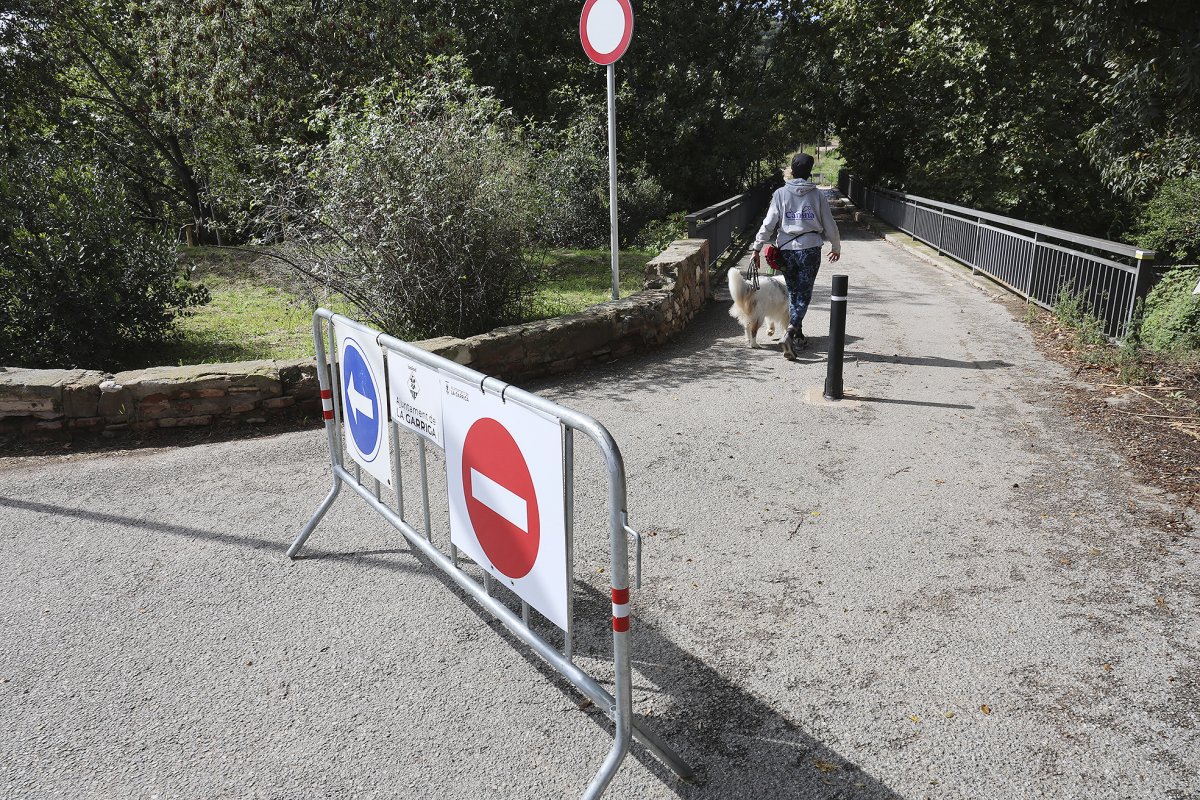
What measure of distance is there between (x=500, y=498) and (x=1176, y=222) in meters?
16.0

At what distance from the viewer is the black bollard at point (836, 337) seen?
22.2 feet

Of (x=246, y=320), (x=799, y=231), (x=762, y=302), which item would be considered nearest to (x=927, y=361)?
(x=762, y=302)

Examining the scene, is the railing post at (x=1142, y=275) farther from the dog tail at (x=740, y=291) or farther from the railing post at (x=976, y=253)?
the railing post at (x=976, y=253)

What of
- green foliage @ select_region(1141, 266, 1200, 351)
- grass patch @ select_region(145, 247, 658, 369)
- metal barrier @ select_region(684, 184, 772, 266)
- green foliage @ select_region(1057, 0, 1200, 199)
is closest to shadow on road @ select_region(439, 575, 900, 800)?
grass patch @ select_region(145, 247, 658, 369)

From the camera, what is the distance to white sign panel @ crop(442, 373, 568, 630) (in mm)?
2600

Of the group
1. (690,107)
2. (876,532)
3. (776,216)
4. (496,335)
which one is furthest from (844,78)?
(876,532)

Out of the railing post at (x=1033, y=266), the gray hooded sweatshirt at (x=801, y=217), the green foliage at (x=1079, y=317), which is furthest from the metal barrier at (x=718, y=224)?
the green foliage at (x=1079, y=317)

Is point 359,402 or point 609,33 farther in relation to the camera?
point 609,33

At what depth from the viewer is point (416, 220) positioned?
7270 millimetres

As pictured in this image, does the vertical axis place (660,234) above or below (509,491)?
above

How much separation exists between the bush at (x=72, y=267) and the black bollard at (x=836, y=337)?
6.26 meters

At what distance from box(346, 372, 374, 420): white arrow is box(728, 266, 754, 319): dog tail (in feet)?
15.9

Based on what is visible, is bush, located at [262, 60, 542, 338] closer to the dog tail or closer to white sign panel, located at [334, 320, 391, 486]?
the dog tail

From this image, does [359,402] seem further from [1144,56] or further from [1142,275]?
[1144,56]
